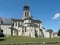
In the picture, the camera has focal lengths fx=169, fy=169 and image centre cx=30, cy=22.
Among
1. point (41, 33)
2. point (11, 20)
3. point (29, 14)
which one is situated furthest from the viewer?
point (29, 14)

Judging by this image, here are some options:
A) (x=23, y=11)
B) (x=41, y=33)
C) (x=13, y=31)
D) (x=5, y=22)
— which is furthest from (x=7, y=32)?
(x=23, y=11)

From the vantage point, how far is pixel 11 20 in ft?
343

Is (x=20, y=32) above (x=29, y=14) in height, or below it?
below

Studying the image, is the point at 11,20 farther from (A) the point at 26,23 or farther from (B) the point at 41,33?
(B) the point at 41,33

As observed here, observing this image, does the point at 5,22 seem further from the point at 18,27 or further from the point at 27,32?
the point at 27,32

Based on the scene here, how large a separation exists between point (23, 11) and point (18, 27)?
83.2 ft

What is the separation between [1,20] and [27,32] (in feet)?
65.6

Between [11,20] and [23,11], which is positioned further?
[23,11]

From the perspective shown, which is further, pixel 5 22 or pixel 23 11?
pixel 23 11

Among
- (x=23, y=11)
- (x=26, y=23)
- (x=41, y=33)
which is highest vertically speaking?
(x=23, y=11)

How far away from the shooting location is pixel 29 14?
119m

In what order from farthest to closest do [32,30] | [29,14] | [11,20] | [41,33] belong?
1. [29,14]
2. [11,20]
3. [41,33]
4. [32,30]

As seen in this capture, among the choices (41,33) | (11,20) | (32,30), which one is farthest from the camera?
(11,20)

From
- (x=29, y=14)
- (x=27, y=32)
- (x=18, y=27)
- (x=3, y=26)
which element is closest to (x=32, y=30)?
(x=27, y=32)
